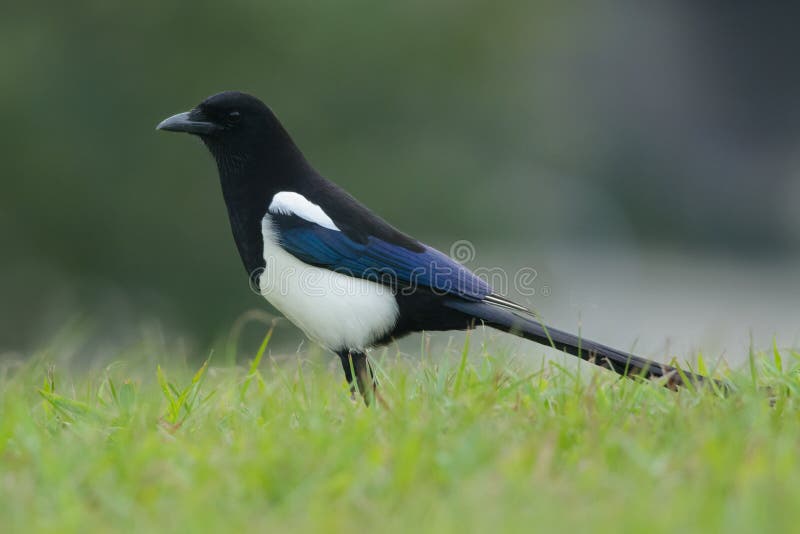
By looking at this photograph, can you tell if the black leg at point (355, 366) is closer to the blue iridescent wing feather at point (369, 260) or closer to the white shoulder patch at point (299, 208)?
the blue iridescent wing feather at point (369, 260)

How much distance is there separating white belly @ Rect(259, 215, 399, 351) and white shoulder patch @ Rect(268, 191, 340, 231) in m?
0.07

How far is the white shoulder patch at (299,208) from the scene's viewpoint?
4012 millimetres

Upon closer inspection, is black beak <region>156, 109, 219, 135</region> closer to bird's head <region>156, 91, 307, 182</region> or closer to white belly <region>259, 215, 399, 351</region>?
bird's head <region>156, 91, 307, 182</region>

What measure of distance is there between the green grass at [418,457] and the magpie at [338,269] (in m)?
0.44

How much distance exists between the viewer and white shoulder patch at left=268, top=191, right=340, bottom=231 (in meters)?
4.01

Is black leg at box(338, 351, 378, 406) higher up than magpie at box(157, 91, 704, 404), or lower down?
lower down

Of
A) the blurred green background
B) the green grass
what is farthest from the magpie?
the blurred green background

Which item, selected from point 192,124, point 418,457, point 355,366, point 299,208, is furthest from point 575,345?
point 192,124

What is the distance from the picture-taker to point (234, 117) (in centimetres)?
423

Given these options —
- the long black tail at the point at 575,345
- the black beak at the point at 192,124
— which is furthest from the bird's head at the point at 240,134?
the long black tail at the point at 575,345

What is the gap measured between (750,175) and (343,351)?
13.5 m

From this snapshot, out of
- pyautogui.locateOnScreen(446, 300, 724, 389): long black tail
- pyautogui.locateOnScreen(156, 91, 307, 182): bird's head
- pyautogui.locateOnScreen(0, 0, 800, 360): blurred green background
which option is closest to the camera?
pyautogui.locateOnScreen(446, 300, 724, 389): long black tail

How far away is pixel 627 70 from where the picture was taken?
1523 cm

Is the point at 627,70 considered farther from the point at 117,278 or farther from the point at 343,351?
the point at 343,351
